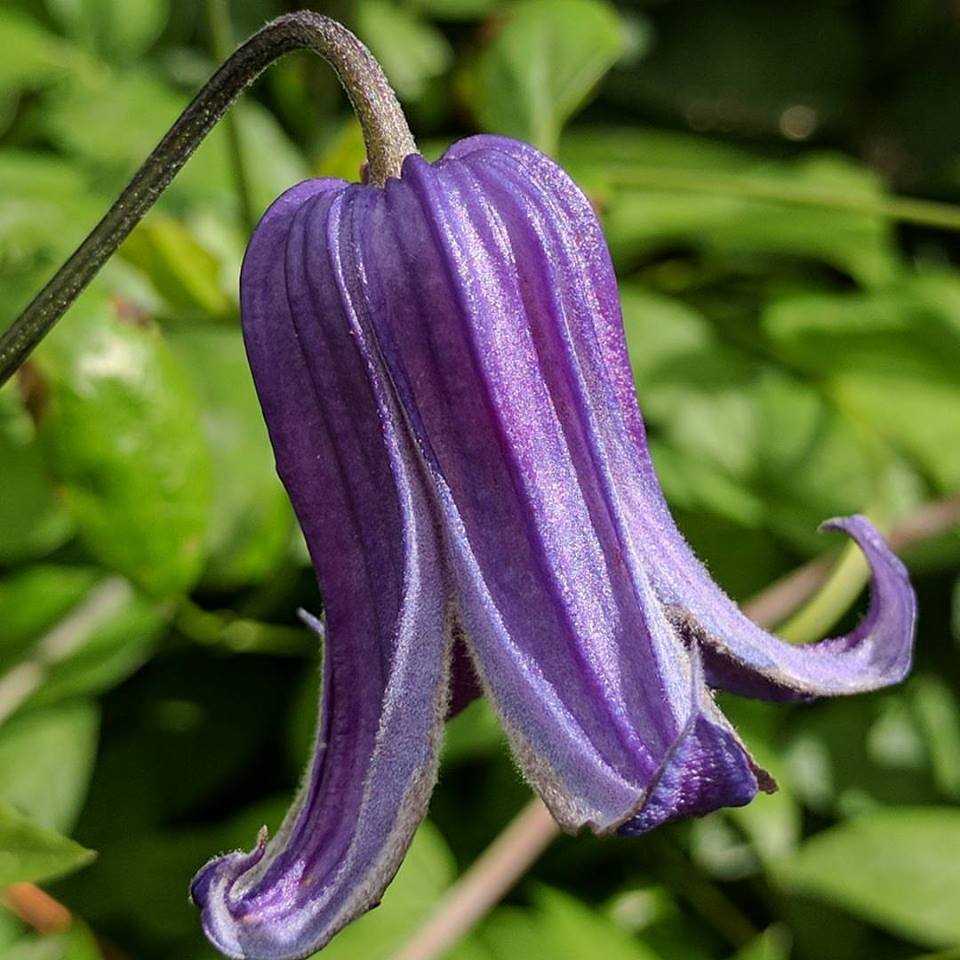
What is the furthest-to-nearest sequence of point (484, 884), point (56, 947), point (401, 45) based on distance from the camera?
point (401, 45), point (484, 884), point (56, 947)

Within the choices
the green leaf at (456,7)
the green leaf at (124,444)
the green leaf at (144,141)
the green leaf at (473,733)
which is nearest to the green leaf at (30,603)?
the green leaf at (124,444)

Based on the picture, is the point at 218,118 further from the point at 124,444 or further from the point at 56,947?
the point at 56,947

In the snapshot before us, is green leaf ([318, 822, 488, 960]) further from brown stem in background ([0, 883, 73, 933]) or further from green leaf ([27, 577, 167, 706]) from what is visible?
green leaf ([27, 577, 167, 706])

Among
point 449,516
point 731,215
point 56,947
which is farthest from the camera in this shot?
point 731,215

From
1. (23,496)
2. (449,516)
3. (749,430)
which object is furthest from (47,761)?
(749,430)

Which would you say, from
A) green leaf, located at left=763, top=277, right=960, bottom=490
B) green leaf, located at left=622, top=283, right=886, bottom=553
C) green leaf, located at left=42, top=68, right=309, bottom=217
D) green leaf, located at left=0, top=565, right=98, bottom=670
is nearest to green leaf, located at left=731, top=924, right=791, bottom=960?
green leaf, located at left=622, top=283, right=886, bottom=553
